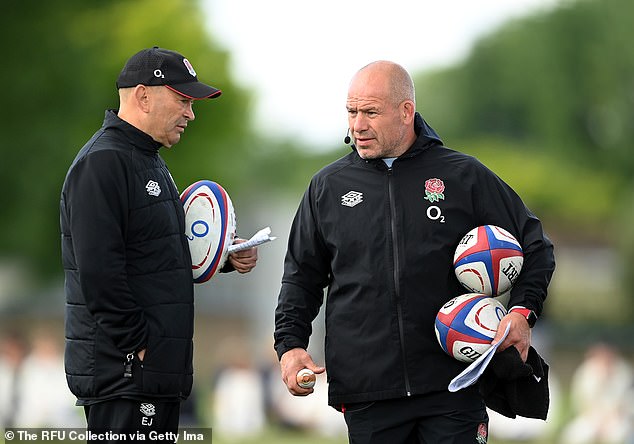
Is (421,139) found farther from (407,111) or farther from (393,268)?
(393,268)

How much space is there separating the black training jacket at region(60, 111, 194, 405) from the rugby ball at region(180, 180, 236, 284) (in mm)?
264

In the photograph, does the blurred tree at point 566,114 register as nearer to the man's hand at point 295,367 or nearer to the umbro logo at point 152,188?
the man's hand at point 295,367

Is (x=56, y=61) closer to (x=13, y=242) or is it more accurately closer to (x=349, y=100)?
(x=13, y=242)

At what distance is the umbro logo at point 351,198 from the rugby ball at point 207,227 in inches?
23.4

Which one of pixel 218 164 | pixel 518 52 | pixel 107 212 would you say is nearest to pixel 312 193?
pixel 107 212

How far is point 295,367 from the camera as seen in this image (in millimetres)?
6074

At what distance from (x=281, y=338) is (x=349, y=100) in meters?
1.26

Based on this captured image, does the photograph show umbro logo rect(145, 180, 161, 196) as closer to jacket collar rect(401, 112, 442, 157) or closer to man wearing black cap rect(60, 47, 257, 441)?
man wearing black cap rect(60, 47, 257, 441)

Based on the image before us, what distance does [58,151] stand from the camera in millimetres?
25312

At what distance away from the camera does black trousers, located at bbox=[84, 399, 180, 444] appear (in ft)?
18.2

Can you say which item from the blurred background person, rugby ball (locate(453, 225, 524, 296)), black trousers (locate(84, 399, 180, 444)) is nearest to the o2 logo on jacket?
rugby ball (locate(453, 225, 524, 296))

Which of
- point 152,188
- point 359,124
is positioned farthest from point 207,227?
point 359,124

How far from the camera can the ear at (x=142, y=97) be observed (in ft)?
→ 19.3

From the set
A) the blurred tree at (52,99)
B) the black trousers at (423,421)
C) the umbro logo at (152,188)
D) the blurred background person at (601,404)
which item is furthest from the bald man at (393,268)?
the blurred tree at (52,99)
